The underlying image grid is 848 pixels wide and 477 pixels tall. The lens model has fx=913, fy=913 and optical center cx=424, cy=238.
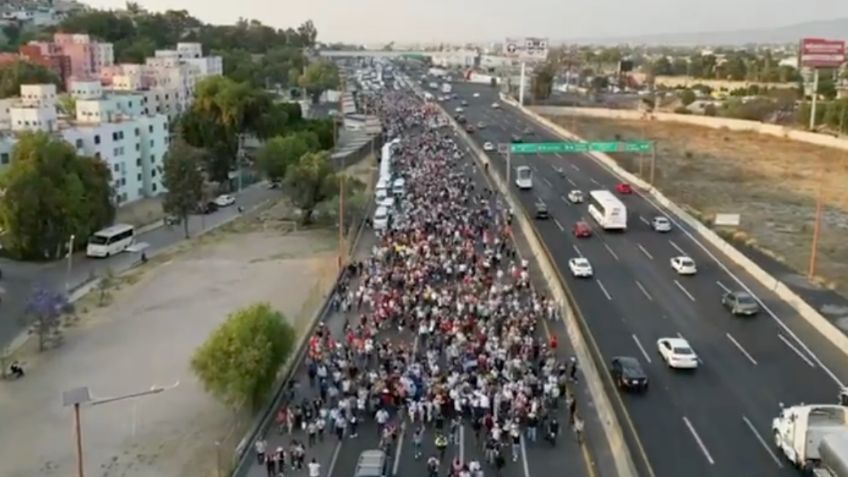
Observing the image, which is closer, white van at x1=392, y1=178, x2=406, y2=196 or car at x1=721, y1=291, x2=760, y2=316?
car at x1=721, y1=291, x2=760, y2=316

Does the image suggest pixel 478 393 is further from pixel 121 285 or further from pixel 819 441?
pixel 121 285

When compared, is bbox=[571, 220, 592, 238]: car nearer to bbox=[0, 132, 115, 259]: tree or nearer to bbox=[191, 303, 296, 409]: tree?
bbox=[191, 303, 296, 409]: tree

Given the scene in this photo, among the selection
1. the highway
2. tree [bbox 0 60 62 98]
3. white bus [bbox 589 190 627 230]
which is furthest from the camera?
tree [bbox 0 60 62 98]

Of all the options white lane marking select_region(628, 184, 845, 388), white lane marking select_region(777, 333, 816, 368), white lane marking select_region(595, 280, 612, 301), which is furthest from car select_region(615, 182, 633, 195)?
white lane marking select_region(777, 333, 816, 368)

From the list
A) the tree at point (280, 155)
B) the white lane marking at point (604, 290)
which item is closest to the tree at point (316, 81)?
the tree at point (280, 155)

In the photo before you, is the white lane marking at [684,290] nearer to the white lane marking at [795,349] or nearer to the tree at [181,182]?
the white lane marking at [795,349]

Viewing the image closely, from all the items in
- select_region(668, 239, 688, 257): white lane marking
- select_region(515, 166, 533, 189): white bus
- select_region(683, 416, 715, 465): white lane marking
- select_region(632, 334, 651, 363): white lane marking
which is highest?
select_region(515, 166, 533, 189): white bus
